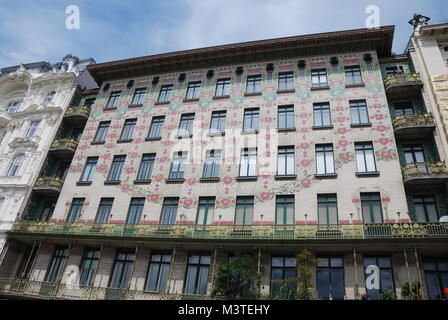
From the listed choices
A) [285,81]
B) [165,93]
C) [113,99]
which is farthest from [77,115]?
[285,81]

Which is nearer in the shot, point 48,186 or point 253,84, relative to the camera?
point 48,186

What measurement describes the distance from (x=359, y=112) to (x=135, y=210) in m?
16.9

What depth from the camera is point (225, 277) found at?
17.7 m

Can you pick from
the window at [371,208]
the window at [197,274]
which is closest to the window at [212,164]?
the window at [197,274]

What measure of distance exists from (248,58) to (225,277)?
17821mm

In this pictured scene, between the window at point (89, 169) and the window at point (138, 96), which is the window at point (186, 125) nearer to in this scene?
the window at point (138, 96)

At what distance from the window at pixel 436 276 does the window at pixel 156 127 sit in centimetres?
1934

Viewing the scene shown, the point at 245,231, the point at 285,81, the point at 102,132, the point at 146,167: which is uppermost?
the point at 285,81

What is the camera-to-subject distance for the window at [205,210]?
21.2 m

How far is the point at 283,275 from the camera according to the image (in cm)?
Answer: 1838

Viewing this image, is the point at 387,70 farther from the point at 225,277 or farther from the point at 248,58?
the point at 225,277

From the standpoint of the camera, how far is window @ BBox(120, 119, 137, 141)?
88.3 feet

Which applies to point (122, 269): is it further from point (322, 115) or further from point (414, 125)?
point (414, 125)
